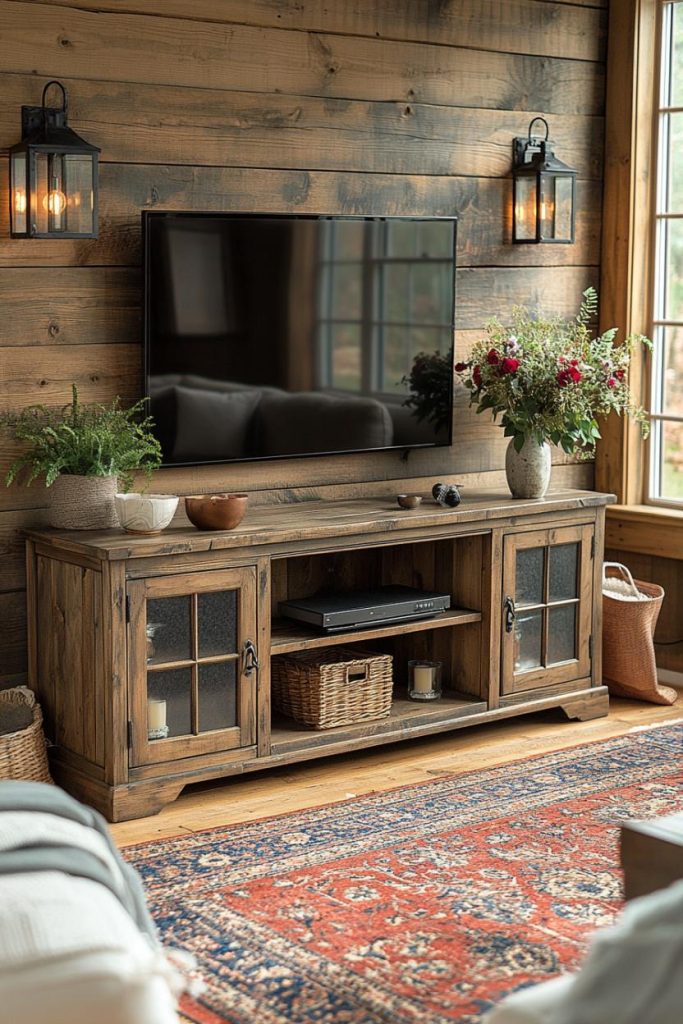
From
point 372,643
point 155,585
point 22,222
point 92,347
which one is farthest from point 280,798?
point 22,222

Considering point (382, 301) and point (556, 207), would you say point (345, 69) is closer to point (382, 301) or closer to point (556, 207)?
point (382, 301)

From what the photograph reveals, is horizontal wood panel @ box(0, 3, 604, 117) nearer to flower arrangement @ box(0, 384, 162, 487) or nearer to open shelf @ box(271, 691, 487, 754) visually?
flower arrangement @ box(0, 384, 162, 487)

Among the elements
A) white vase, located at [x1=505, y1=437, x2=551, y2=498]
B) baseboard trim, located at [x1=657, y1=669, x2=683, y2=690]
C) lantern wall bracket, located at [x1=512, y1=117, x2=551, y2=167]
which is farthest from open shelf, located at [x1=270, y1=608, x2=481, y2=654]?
lantern wall bracket, located at [x1=512, y1=117, x2=551, y2=167]

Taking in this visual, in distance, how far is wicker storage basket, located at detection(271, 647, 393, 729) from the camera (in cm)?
435

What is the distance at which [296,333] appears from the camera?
4.52 m

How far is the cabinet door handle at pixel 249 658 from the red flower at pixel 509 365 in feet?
4.28

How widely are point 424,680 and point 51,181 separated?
199 centimetres

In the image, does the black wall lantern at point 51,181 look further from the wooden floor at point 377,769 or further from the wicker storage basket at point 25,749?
the wooden floor at point 377,769

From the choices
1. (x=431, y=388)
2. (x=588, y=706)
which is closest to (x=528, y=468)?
(x=431, y=388)

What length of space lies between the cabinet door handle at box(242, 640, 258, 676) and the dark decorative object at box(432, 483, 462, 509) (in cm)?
88

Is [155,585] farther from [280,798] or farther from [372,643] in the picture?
[372,643]

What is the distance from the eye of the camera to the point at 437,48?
4.90 metres

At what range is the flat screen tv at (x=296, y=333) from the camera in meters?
4.27

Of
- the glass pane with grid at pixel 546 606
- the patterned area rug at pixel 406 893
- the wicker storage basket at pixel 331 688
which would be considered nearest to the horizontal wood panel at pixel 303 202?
the glass pane with grid at pixel 546 606
